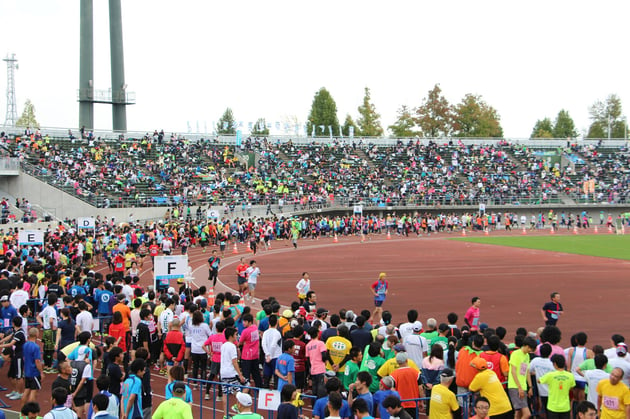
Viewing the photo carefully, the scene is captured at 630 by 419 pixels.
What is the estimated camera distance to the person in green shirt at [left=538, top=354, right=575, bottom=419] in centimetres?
917

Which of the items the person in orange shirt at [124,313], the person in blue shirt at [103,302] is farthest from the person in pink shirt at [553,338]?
the person in blue shirt at [103,302]

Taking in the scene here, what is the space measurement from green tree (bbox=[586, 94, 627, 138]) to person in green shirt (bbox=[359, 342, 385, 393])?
127275 mm

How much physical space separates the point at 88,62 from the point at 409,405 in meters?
60.5

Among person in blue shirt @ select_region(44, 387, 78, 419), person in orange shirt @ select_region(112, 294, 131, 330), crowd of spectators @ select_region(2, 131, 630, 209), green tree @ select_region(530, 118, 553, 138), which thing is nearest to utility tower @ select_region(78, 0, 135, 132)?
crowd of spectators @ select_region(2, 131, 630, 209)

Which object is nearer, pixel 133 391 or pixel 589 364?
pixel 133 391

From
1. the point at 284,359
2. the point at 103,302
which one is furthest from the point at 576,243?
the point at 284,359

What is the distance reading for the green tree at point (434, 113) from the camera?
342 ft

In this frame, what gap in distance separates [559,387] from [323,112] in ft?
326

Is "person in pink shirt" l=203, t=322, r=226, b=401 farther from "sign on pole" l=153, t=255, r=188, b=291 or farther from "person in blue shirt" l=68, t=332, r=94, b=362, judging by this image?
"sign on pole" l=153, t=255, r=188, b=291

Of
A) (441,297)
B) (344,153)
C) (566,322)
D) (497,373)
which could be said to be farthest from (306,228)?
(497,373)

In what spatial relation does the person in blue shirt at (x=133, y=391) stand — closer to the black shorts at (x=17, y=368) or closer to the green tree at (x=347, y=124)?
the black shorts at (x=17, y=368)

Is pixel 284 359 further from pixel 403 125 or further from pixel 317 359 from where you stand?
pixel 403 125

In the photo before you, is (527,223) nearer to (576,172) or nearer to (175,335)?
(576,172)

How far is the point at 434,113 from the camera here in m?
105
